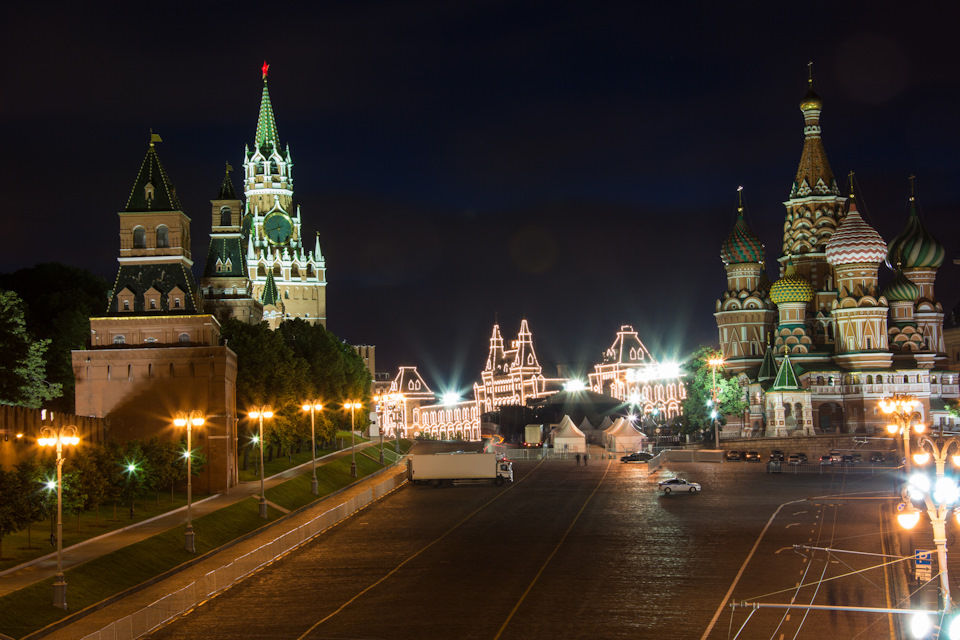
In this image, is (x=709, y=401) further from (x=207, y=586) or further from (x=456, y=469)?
(x=207, y=586)

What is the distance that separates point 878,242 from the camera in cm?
12012

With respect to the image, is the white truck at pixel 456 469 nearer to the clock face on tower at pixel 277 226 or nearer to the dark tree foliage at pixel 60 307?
the dark tree foliage at pixel 60 307

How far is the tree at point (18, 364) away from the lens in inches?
2468

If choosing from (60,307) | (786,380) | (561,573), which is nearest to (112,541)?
(561,573)

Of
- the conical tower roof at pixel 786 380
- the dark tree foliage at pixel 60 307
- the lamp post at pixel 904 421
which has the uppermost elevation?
the dark tree foliage at pixel 60 307

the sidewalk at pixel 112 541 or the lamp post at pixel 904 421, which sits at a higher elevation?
the lamp post at pixel 904 421

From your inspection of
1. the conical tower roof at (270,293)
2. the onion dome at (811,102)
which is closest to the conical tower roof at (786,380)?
the onion dome at (811,102)

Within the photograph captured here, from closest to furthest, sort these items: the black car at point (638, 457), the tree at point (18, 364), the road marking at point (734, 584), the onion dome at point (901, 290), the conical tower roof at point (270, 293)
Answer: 1. the road marking at point (734, 584)
2. the tree at point (18, 364)
3. the black car at point (638, 457)
4. the onion dome at point (901, 290)
5. the conical tower roof at point (270, 293)

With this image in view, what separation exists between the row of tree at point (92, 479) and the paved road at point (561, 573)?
907cm

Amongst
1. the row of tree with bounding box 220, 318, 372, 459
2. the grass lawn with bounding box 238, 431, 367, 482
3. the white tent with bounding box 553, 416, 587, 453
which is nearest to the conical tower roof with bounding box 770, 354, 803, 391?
the white tent with bounding box 553, 416, 587, 453

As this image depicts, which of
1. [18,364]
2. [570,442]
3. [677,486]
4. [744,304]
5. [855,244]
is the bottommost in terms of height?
[677,486]

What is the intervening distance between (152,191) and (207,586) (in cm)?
3747

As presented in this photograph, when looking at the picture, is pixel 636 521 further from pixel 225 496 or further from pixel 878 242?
pixel 878 242

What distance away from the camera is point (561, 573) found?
40.0m
